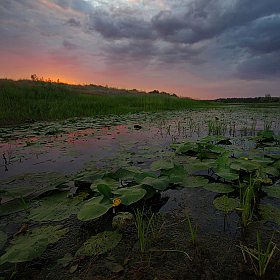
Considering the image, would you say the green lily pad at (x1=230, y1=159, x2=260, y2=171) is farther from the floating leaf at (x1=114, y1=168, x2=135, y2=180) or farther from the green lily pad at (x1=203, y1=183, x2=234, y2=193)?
the floating leaf at (x1=114, y1=168, x2=135, y2=180)

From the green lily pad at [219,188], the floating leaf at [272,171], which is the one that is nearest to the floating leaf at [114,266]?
the green lily pad at [219,188]

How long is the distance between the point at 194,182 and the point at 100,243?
0.78m

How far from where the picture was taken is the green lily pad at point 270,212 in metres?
0.85

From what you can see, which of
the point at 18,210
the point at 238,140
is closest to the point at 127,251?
the point at 18,210

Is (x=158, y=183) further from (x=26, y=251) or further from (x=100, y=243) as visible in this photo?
(x=26, y=251)

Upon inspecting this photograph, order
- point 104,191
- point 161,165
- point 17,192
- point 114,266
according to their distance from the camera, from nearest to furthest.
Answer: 1. point 114,266
2. point 104,191
3. point 17,192
4. point 161,165

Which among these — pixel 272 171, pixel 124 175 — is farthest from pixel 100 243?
pixel 272 171

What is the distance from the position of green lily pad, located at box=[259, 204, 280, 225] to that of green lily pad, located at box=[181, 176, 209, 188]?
0.35 metres

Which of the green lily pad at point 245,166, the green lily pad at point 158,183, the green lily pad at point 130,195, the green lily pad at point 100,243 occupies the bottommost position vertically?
the green lily pad at point 100,243

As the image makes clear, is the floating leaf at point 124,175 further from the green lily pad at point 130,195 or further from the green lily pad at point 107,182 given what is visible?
the green lily pad at point 130,195

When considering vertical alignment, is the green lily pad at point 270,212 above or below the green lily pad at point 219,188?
below

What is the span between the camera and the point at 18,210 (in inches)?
38.0

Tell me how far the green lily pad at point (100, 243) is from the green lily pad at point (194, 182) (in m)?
0.63

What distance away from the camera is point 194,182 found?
4.08 feet
